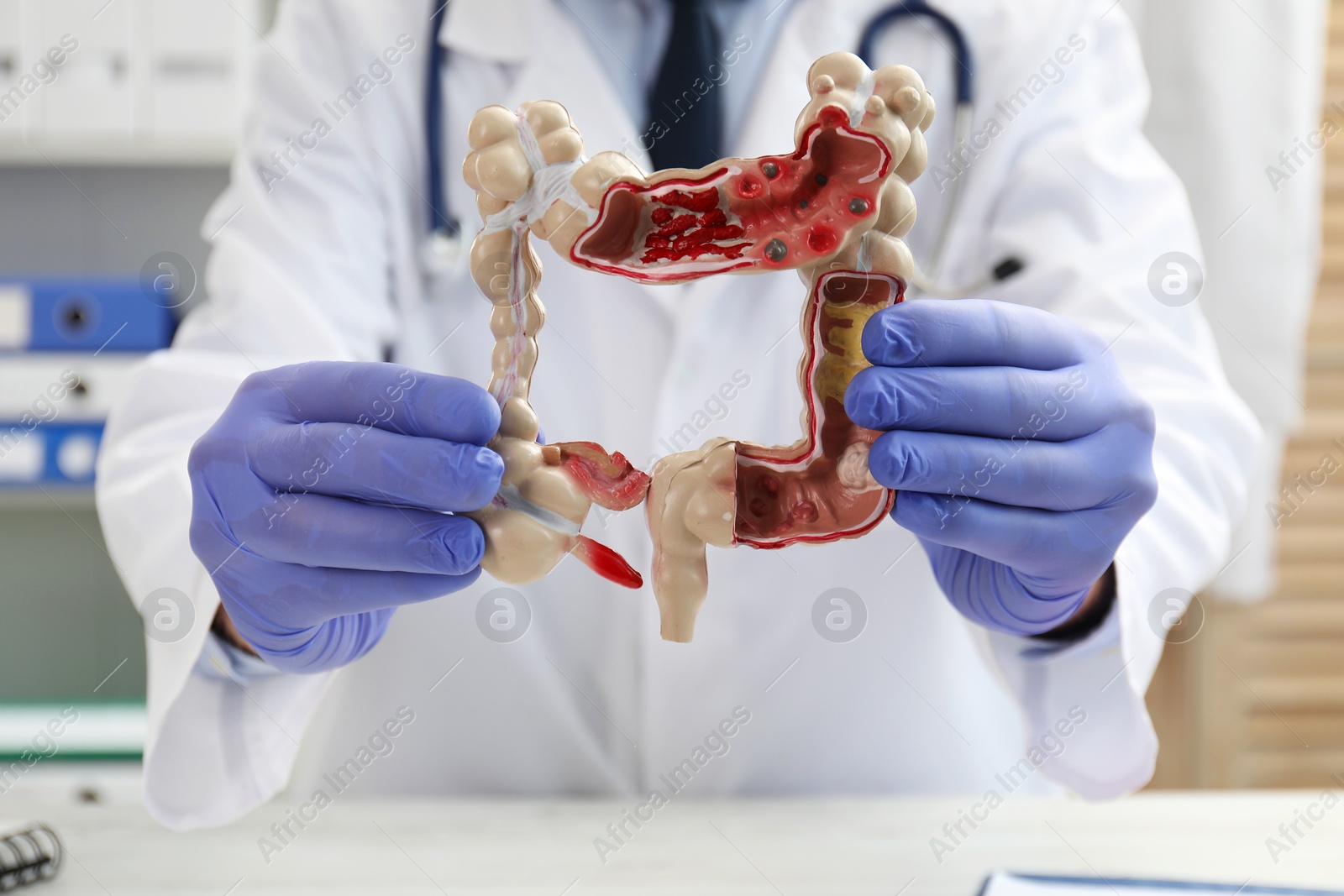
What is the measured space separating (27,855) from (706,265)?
712mm

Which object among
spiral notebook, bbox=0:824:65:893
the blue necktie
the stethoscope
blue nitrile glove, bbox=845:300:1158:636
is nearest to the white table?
spiral notebook, bbox=0:824:65:893

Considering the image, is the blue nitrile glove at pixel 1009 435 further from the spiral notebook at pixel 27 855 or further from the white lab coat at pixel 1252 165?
the white lab coat at pixel 1252 165

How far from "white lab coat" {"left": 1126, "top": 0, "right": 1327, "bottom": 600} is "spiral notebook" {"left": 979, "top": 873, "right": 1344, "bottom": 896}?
124 cm

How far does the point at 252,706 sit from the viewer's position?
0.93 metres

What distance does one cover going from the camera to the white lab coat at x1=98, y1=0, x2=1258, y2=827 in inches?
41.0

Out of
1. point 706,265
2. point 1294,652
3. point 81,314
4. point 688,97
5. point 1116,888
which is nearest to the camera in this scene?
point 706,265

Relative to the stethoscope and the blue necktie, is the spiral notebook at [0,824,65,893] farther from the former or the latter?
the blue necktie

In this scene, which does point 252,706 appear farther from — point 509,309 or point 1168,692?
point 1168,692

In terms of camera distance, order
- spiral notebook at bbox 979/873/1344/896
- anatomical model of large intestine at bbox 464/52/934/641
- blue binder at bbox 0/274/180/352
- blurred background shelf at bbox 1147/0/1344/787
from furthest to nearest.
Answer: blurred background shelf at bbox 1147/0/1344/787
blue binder at bbox 0/274/180/352
spiral notebook at bbox 979/873/1344/896
anatomical model of large intestine at bbox 464/52/934/641

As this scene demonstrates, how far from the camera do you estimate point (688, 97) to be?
1044 mm

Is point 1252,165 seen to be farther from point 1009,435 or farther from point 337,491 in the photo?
point 337,491

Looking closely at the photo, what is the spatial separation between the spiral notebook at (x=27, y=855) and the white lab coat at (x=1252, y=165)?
6.09ft

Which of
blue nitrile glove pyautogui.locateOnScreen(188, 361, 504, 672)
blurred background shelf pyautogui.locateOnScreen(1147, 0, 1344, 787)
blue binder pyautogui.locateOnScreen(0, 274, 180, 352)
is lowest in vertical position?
blurred background shelf pyautogui.locateOnScreen(1147, 0, 1344, 787)

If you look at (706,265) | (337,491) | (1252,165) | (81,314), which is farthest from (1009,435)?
(81,314)
